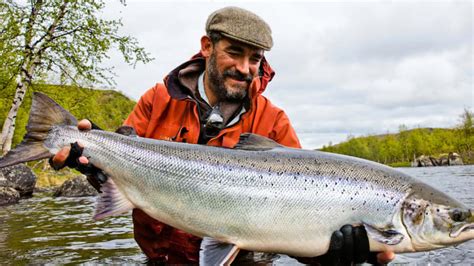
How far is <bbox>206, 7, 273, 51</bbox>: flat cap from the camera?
4332 mm

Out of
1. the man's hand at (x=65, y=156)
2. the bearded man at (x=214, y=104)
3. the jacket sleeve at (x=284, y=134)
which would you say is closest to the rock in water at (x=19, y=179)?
the bearded man at (x=214, y=104)

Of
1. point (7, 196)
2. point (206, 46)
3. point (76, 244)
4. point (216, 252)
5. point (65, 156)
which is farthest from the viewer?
point (7, 196)

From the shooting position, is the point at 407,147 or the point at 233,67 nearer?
the point at 233,67

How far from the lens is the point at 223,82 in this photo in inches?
180

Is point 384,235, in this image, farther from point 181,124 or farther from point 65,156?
point 65,156

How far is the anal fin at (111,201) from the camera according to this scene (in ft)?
11.7

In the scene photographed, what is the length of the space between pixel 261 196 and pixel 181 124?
1.60m

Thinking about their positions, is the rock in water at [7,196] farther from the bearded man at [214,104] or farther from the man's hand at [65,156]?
the man's hand at [65,156]

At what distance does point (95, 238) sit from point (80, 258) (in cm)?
157

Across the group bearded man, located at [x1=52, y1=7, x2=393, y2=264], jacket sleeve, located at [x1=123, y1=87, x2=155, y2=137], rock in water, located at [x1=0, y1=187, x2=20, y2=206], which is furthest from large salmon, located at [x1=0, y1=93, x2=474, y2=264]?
rock in water, located at [x1=0, y1=187, x2=20, y2=206]

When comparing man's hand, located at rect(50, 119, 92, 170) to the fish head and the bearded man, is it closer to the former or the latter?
the bearded man

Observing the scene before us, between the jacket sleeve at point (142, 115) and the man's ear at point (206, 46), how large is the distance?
741 mm

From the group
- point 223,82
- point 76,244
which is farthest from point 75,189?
point 223,82

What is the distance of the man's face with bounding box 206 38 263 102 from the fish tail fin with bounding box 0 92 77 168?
1.56 meters
